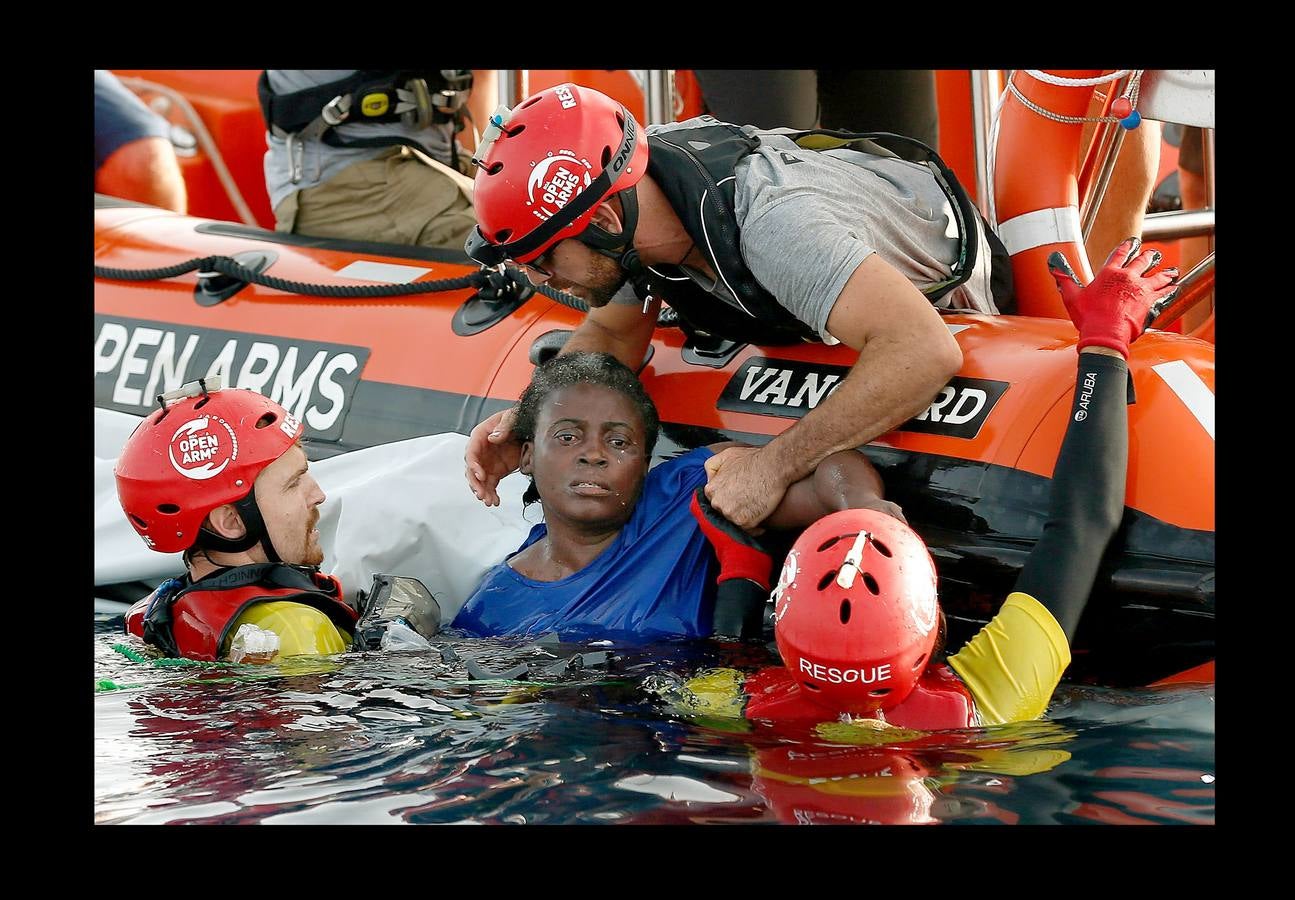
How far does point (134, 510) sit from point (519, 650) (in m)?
0.93

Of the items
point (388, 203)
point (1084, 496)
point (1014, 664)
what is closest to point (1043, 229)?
point (1084, 496)

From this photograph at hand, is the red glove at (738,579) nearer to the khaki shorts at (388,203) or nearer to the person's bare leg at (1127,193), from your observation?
the person's bare leg at (1127,193)

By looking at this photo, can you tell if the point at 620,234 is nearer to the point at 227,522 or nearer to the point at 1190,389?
the point at 227,522

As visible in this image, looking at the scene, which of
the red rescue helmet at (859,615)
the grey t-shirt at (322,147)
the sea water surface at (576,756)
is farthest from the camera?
the grey t-shirt at (322,147)

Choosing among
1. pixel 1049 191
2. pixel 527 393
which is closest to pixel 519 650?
pixel 527 393

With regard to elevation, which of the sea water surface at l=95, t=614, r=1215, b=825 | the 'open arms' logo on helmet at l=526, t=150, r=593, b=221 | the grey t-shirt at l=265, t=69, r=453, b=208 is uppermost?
the grey t-shirt at l=265, t=69, r=453, b=208

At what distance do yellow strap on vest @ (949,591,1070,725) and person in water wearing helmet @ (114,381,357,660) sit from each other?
1.42 metres

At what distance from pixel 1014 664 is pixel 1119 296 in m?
0.97

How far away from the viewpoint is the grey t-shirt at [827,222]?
10.6 ft

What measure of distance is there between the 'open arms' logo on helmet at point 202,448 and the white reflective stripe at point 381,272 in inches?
50.5

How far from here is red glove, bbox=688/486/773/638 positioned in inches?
133

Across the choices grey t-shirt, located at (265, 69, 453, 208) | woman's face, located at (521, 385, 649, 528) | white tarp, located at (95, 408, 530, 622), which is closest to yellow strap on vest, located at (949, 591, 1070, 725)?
woman's face, located at (521, 385, 649, 528)

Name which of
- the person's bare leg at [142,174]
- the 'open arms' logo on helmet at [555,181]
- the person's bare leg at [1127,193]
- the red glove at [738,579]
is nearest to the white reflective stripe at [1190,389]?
the red glove at [738,579]

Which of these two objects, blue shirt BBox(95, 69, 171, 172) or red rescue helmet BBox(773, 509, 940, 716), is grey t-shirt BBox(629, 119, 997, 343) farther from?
blue shirt BBox(95, 69, 171, 172)
